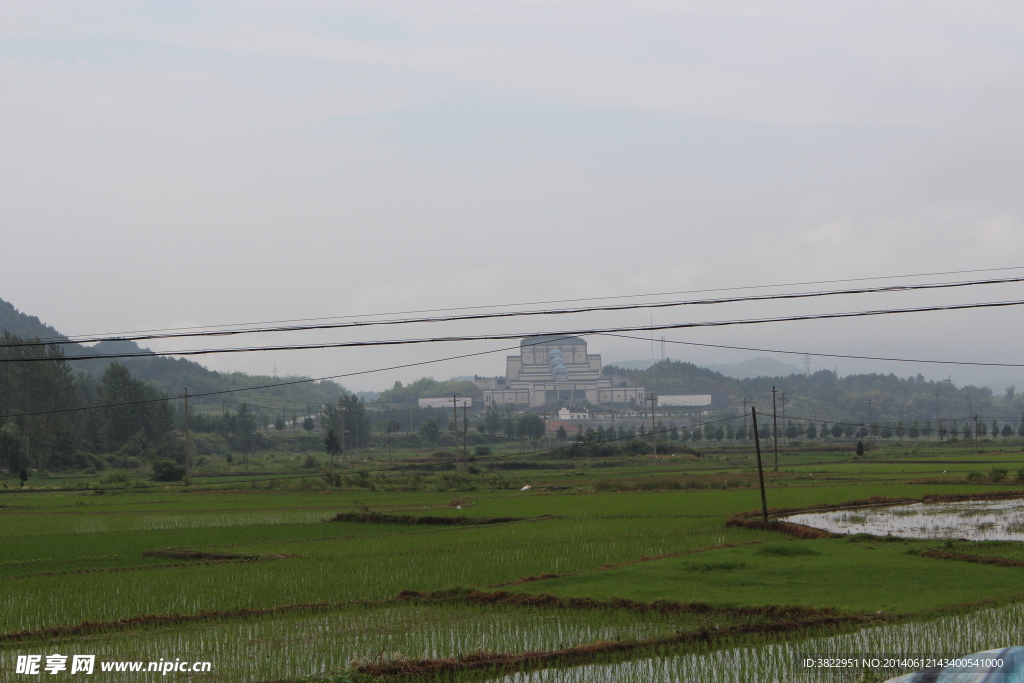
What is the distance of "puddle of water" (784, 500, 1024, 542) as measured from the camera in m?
20.3

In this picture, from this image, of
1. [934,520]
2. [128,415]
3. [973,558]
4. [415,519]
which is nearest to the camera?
[973,558]

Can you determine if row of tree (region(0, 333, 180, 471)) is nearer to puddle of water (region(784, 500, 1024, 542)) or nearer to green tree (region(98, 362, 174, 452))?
green tree (region(98, 362, 174, 452))

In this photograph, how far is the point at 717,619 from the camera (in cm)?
1195

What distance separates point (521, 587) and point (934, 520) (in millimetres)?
Answer: 14559

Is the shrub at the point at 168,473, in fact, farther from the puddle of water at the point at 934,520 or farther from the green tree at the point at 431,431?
the green tree at the point at 431,431

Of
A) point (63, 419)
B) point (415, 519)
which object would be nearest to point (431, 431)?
point (63, 419)

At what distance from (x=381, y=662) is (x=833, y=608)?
656 cm

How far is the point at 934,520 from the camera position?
2358cm

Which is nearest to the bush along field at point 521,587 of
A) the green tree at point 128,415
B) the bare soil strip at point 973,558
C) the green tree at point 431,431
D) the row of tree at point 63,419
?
the bare soil strip at point 973,558

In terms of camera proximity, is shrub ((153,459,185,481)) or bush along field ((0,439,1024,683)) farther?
shrub ((153,459,185,481))

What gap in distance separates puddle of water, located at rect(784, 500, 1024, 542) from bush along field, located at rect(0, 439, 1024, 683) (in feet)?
0.36

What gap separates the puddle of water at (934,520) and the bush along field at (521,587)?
11 centimetres

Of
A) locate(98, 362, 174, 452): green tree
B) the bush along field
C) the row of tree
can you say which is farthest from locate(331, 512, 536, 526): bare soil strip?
locate(98, 362, 174, 452): green tree

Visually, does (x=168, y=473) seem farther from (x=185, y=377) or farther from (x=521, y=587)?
(x=185, y=377)
